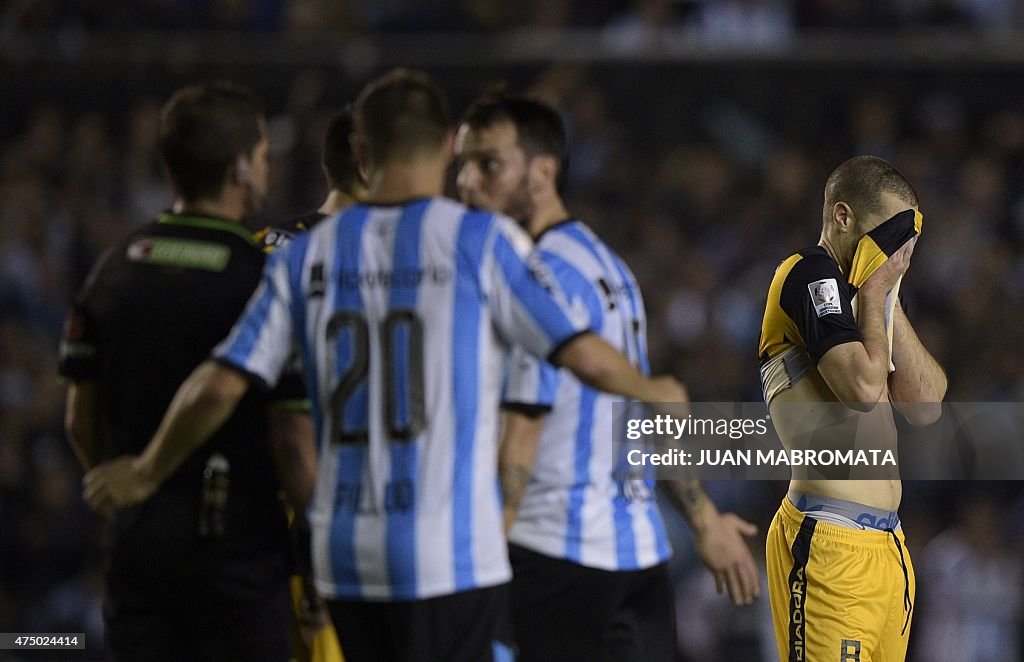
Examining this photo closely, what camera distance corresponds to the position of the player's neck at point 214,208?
3.96 meters

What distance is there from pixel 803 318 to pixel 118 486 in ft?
6.90

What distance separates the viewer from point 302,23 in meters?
12.6

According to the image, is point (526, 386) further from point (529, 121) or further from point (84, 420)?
point (84, 420)

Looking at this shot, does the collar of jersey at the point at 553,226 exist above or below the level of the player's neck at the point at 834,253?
above

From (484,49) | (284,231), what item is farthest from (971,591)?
(484,49)

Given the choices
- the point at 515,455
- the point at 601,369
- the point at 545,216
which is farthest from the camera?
the point at 545,216

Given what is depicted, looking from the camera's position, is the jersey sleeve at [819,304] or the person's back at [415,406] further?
the jersey sleeve at [819,304]

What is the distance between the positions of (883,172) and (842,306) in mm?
507

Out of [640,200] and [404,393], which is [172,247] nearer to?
[404,393]

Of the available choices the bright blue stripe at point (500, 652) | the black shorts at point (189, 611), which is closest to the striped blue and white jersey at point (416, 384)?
the bright blue stripe at point (500, 652)

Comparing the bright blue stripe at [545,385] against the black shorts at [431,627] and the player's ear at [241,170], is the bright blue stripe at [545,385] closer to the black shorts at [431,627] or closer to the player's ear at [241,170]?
the black shorts at [431,627]

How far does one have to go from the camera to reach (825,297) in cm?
436

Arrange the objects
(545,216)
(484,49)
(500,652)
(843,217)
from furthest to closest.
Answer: (484,49)
(545,216)
(843,217)
(500,652)

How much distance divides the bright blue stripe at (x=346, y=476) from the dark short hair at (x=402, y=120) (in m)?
0.27
